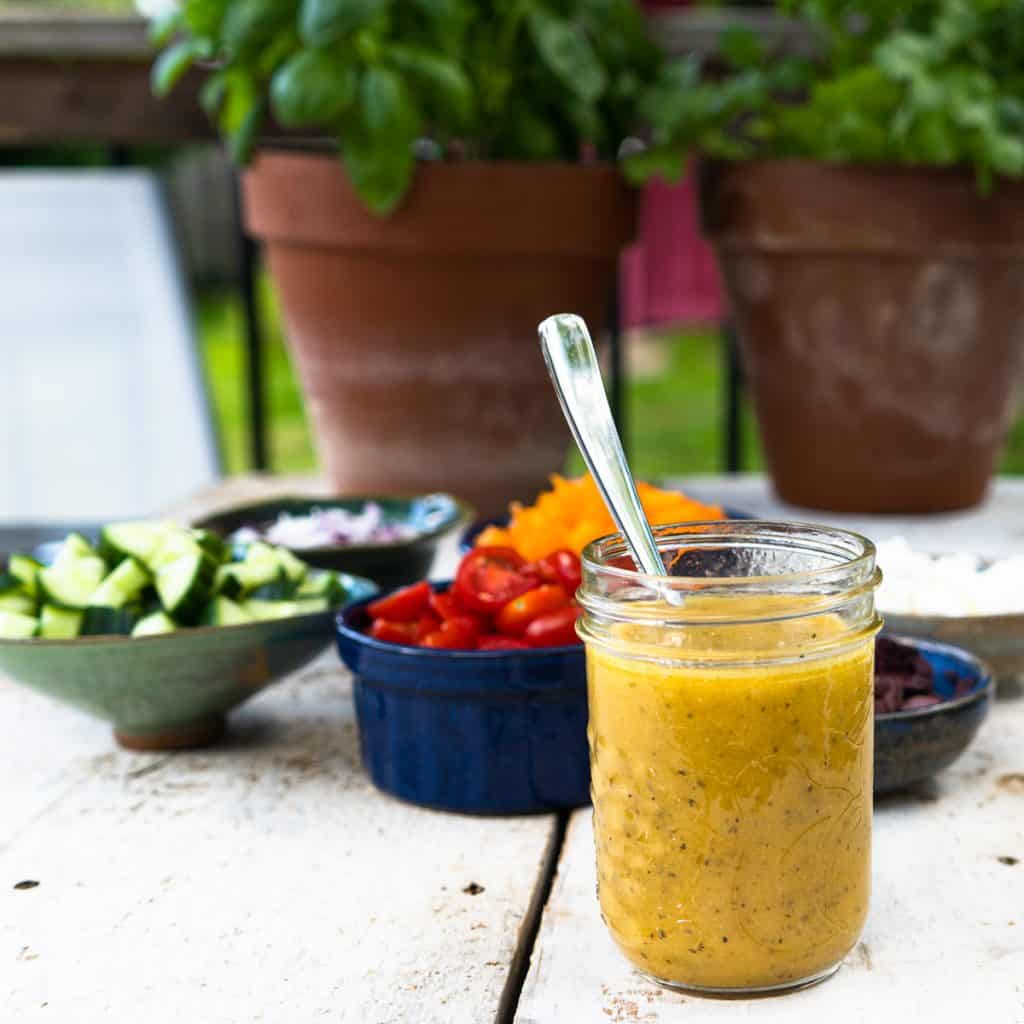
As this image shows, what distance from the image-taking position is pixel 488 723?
1.07m

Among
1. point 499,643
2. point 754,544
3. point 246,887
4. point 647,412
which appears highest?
point 754,544

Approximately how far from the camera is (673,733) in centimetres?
79

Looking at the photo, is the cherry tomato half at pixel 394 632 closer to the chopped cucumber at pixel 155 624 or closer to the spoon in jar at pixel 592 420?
the chopped cucumber at pixel 155 624

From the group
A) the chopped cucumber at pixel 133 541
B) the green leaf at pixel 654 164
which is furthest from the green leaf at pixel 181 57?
the chopped cucumber at pixel 133 541

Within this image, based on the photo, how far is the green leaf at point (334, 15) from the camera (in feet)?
5.83

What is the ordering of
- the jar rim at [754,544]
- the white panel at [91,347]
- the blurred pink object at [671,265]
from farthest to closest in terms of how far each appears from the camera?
the blurred pink object at [671,265], the white panel at [91,347], the jar rim at [754,544]

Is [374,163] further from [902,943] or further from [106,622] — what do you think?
[902,943]

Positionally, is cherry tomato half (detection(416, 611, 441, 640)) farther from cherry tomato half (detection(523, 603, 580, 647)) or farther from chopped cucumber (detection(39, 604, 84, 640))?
chopped cucumber (detection(39, 604, 84, 640))

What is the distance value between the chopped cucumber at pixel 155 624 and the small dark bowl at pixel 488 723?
159 millimetres

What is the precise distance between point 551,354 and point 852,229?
1.25 m

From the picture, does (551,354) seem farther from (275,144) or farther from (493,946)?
(275,144)

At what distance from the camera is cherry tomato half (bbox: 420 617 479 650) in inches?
42.6

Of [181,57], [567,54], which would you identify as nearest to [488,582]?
[567,54]

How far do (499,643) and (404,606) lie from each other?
95mm
